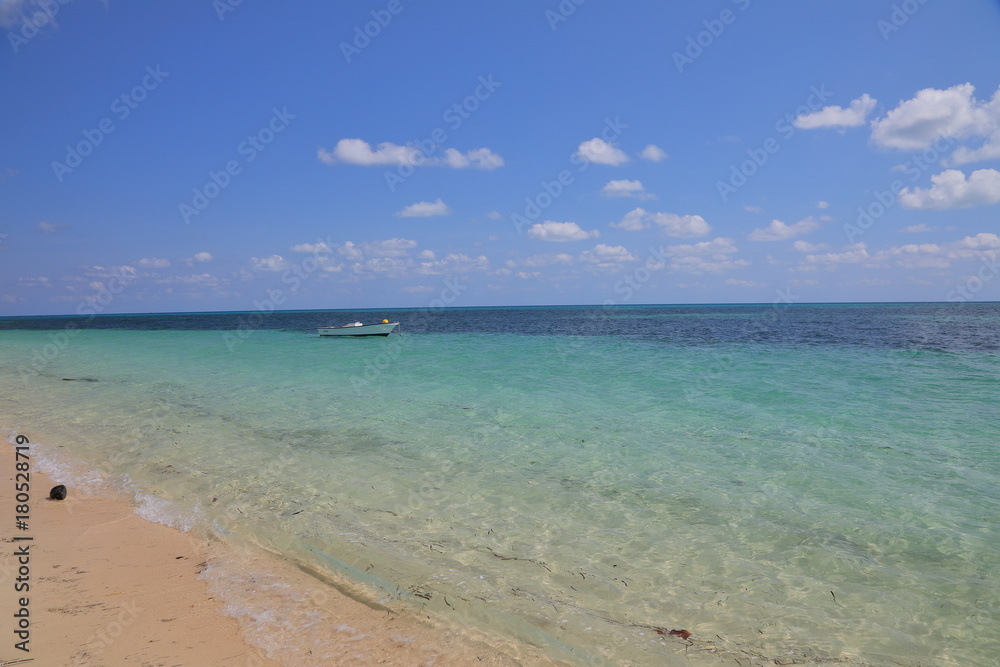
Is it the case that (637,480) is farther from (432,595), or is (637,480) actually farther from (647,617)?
(432,595)

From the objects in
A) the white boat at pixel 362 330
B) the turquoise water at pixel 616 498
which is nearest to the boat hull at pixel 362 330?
the white boat at pixel 362 330

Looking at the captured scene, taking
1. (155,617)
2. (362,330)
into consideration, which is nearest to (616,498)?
(155,617)

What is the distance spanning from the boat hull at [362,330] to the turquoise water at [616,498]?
2408 centimetres

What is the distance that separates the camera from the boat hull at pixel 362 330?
40844 mm

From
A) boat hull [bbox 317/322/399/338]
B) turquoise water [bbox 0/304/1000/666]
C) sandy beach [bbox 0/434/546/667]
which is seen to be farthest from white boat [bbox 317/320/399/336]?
sandy beach [bbox 0/434/546/667]

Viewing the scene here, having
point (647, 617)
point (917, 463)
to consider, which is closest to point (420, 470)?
point (647, 617)

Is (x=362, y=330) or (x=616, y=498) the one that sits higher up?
(x=362, y=330)

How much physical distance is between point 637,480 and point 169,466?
760 centimetres

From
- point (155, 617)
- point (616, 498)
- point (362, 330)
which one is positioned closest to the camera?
point (155, 617)

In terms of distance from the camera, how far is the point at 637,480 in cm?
782

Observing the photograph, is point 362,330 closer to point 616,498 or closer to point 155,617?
point 616,498

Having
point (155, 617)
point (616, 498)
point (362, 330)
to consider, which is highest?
point (362, 330)

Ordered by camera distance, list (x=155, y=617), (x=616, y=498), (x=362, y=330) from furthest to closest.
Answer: (x=362, y=330)
(x=616, y=498)
(x=155, y=617)

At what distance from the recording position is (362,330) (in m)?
41.7
